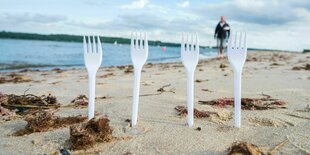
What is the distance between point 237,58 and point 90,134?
53.3 inches

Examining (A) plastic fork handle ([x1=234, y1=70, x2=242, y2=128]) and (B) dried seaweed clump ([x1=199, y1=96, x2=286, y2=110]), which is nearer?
(A) plastic fork handle ([x1=234, y1=70, x2=242, y2=128])

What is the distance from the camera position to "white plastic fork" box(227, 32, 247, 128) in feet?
9.55

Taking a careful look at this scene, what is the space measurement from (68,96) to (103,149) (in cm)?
264

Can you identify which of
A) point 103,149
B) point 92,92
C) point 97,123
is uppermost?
point 92,92

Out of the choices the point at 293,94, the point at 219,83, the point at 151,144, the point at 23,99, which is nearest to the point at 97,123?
the point at 151,144

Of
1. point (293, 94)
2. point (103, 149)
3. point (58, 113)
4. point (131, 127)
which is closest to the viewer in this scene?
point (103, 149)

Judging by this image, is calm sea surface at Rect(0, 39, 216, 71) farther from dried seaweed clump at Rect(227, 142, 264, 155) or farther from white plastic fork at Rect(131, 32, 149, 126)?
dried seaweed clump at Rect(227, 142, 264, 155)

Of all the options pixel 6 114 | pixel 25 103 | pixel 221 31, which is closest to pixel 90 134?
pixel 6 114

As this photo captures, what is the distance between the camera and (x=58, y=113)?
12.0 ft

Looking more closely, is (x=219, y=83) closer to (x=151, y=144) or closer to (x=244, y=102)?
(x=244, y=102)

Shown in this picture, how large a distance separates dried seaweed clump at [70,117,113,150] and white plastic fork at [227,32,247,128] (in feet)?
3.47

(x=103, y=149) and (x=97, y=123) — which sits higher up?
(x=97, y=123)

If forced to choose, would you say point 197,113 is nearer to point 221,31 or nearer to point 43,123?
point 43,123

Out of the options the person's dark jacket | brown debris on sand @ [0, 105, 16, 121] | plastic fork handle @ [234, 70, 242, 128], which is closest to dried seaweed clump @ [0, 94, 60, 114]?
brown debris on sand @ [0, 105, 16, 121]
